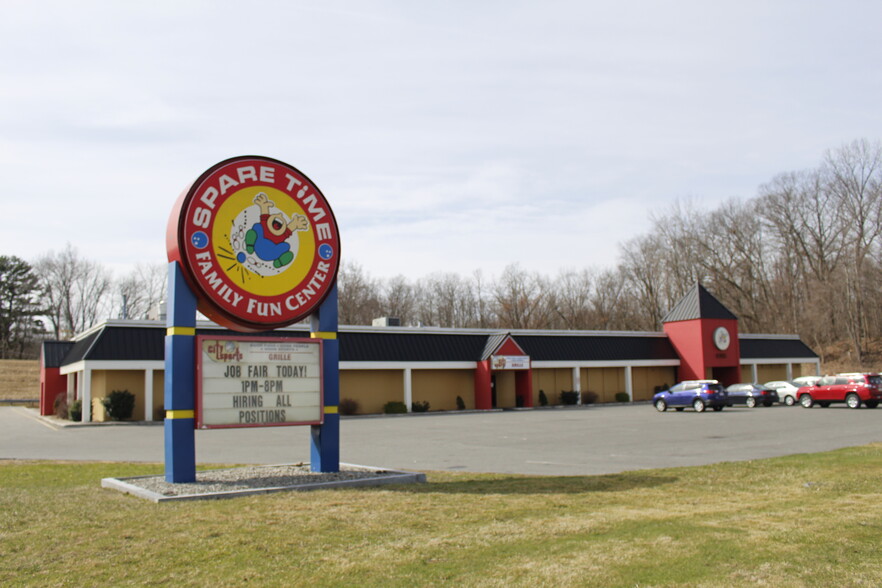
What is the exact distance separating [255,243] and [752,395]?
1367 inches

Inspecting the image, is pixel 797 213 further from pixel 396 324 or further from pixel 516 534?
pixel 516 534

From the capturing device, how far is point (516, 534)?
25.9ft

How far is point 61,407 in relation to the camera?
37062mm

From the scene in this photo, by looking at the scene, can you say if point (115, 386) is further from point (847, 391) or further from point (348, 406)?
point (847, 391)

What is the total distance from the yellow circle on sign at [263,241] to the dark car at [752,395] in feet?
110

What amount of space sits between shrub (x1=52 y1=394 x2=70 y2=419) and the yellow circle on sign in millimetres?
27429

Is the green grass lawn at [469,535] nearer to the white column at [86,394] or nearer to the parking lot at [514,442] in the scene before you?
the parking lot at [514,442]

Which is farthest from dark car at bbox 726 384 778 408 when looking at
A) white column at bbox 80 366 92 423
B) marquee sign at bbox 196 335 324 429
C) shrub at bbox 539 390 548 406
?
marquee sign at bbox 196 335 324 429

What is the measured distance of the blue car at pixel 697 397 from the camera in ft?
120

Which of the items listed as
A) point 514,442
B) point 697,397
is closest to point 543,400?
point 697,397

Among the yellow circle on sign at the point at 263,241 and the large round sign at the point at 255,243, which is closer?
the large round sign at the point at 255,243

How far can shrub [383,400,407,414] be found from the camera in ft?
132

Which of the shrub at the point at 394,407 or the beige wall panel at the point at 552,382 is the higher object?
the beige wall panel at the point at 552,382

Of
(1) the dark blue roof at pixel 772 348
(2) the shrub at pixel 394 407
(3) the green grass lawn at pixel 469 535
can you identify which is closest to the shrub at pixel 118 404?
(2) the shrub at pixel 394 407
